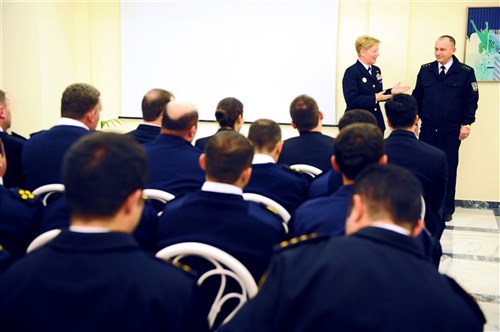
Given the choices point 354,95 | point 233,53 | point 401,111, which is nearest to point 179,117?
point 401,111

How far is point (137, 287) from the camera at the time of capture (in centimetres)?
114

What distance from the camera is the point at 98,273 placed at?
1.13 meters

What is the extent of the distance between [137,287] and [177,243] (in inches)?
22.3

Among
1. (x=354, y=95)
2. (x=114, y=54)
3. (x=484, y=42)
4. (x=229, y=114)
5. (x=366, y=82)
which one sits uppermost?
(x=484, y=42)

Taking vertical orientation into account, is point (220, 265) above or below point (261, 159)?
below

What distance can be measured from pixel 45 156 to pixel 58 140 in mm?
101

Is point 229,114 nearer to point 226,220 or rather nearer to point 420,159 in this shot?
point 420,159

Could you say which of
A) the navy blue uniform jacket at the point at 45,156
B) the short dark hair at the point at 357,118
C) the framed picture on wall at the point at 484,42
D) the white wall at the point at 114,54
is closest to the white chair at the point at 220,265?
the navy blue uniform jacket at the point at 45,156

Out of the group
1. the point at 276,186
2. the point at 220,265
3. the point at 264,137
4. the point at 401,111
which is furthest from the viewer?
the point at 401,111

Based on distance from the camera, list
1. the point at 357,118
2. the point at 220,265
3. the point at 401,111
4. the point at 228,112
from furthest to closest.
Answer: the point at 228,112
the point at 401,111
the point at 357,118
the point at 220,265

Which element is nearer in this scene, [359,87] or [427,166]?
[427,166]

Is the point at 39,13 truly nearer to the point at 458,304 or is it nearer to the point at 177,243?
the point at 177,243

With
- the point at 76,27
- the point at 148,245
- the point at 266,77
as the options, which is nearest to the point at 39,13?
the point at 76,27

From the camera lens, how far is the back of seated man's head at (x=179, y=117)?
2.89 meters
